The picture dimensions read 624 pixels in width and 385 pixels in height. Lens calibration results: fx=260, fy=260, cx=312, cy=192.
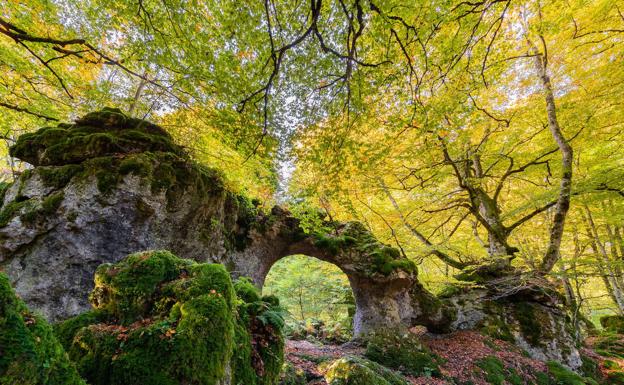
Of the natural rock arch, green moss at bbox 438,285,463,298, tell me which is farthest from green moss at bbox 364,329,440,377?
green moss at bbox 438,285,463,298

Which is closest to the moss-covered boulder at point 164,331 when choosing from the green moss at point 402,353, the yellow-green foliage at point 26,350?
the yellow-green foliage at point 26,350

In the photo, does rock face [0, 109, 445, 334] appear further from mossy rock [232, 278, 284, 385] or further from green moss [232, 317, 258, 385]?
green moss [232, 317, 258, 385]

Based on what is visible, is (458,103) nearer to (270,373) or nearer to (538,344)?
(270,373)

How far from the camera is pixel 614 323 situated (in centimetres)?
1455

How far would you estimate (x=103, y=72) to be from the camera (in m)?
11.2

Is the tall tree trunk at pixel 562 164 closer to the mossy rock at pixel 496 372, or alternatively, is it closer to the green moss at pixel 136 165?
the mossy rock at pixel 496 372

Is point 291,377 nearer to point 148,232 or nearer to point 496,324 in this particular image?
point 148,232

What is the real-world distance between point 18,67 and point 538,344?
15.9m

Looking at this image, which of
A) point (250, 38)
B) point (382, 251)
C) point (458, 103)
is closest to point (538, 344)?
point (382, 251)

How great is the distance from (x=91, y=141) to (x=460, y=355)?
1084cm

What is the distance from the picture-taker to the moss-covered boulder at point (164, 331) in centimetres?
192

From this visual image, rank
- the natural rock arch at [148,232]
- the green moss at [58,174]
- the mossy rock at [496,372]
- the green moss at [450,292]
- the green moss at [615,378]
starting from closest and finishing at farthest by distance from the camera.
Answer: the natural rock arch at [148,232] → the green moss at [58,174] → the mossy rock at [496,372] → the green moss at [615,378] → the green moss at [450,292]

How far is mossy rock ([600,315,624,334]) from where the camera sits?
Result: 13845mm

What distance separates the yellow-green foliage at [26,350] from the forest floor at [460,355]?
17.1 feet
